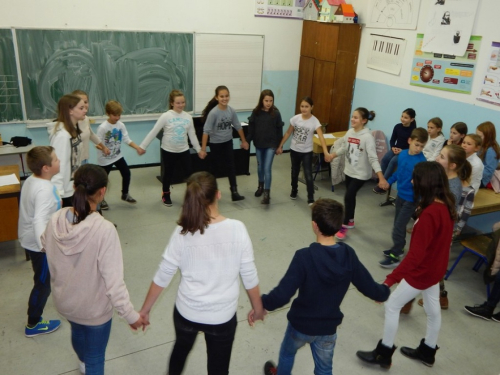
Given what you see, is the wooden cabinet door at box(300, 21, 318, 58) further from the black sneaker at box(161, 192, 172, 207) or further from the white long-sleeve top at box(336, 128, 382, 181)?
the black sneaker at box(161, 192, 172, 207)

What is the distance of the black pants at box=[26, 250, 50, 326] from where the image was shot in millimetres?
2693

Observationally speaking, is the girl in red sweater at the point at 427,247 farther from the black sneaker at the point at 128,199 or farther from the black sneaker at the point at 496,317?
the black sneaker at the point at 128,199

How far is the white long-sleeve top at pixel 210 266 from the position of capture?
1.84 metres

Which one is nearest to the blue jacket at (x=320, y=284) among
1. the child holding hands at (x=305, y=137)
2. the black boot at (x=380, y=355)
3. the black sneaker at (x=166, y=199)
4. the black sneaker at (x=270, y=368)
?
the black sneaker at (x=270, y=368)

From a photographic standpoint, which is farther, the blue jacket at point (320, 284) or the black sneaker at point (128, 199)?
the black sneaker at point (128, 199)

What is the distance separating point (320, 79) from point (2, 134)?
15.0ft

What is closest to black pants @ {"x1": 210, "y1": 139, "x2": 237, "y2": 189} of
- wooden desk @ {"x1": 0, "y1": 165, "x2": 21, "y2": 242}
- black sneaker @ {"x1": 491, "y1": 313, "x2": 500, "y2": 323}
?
wooden desk @ {"x1": 0, "y1": 165, "x2": 21, "y2": 242}

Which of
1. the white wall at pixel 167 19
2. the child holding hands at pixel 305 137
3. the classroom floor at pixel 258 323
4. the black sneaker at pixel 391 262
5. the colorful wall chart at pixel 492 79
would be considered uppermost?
the white wall at pixel 167 19

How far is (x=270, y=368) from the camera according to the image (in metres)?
2.65

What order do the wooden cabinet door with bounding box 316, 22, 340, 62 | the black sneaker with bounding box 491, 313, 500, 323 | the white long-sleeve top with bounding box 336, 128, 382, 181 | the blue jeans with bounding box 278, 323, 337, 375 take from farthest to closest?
the wooden cabinet door with bounding box 316, 22, 340, 62 → the white long-sleeve top with bounding box 336, 128, 382, 181 → the black sneaker with bounding box 491, 313, 500, 323 → the blue jeans with bounding box 278, 323, 337, 375

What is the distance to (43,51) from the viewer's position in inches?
209

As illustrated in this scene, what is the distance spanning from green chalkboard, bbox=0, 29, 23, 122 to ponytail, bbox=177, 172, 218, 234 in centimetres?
450

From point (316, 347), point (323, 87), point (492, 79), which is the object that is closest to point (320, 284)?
point (316, 347)

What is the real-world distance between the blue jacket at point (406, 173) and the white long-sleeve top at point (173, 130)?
2381mm
